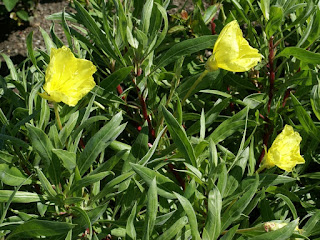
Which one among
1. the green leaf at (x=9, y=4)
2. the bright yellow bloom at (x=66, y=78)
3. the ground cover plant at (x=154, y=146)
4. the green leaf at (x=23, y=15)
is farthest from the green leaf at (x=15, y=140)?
the green leaf at (x=23, y=15)

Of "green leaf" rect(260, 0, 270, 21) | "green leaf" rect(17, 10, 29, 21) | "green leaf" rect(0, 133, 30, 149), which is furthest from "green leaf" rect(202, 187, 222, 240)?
"green leaf" rect(17, 10, 29, 21)

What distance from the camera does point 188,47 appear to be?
4.66 ft

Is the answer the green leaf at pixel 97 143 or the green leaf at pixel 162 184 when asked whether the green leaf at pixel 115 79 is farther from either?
the green leaf at pixel 162 184

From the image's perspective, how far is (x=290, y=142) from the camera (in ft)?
4.37

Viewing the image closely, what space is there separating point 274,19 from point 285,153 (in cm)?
47

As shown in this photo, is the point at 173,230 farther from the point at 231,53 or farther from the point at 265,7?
the point at 265,7

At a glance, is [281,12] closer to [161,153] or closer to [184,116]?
[184,116]

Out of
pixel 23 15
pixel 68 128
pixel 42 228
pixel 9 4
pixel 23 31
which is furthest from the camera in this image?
pixel 23 31

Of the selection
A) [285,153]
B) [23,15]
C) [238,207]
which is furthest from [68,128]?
[23,15]

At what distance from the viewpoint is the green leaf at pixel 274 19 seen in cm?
143

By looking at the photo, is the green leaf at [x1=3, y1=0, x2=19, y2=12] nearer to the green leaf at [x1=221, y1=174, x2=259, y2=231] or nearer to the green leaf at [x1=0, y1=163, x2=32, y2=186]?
the green leaf at [x1=0, y1=163, x2=32, y2=186]

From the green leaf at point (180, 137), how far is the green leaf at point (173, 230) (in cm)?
18

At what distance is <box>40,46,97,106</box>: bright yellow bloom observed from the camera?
43.9 inches

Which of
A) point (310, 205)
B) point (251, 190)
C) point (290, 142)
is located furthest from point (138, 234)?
point (310, 205)
